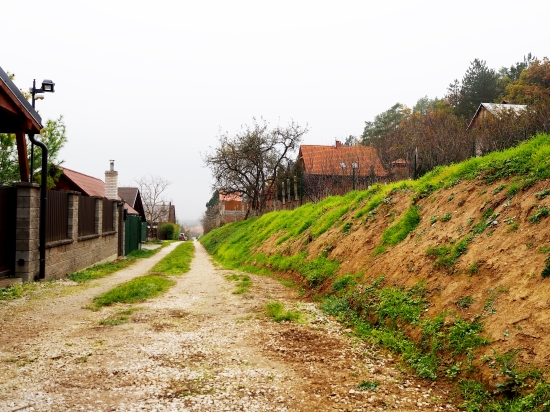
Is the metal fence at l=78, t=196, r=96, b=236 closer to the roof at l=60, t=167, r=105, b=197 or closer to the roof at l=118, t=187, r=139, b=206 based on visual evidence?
the roof at l=60, t=167, r=105, b=197

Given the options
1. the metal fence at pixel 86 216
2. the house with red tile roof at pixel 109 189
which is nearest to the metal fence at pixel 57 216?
the metal fence at pixel 86 216

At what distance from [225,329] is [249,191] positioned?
29.9 metres

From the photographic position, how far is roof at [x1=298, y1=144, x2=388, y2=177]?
2117 cm

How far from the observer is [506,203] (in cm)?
623

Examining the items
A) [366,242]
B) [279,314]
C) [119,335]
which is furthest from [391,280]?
[119,335]

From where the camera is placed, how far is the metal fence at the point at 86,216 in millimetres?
12748

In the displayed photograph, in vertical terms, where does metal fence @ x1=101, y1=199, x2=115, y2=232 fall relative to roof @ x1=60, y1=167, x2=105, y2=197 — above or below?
below

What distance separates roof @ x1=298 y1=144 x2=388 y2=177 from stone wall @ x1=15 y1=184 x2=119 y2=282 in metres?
10.9

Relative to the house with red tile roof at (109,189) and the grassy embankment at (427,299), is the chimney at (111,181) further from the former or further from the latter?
the grassy embankment at (427,299)

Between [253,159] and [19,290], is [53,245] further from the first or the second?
[253,159]

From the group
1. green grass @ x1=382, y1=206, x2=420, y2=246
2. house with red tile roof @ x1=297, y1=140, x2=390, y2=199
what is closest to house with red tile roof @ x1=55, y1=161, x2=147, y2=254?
house with red tile roof @ x1=297, y1=140, x2=390, y2=199

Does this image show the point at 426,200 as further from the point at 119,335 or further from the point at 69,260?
the point at 69,260

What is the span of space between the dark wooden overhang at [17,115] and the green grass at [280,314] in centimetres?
655

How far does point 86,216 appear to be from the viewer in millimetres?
13391
